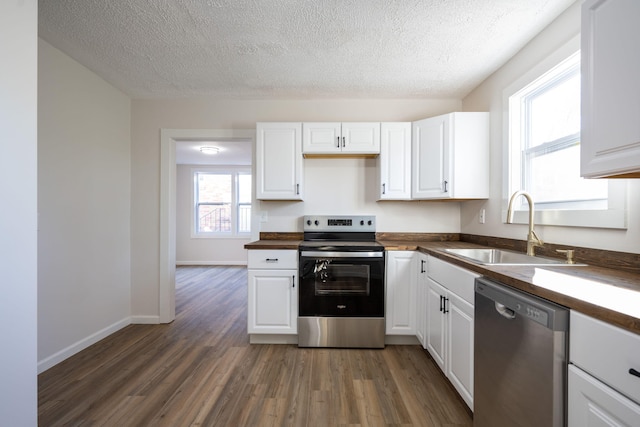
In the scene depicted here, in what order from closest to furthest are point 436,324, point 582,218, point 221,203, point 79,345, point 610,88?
point 610,88 → point 582,218 → point 436,324 → point 79,345 → point 221,203

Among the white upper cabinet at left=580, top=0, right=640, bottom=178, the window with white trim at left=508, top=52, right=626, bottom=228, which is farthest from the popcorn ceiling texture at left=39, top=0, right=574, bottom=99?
the white upper cabinet at left=580, top=0, right=640, bottom=178

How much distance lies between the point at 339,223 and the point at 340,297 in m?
0.80

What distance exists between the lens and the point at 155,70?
7.80 feet

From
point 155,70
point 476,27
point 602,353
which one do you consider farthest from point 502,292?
point 155,70

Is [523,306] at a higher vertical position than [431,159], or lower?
lower

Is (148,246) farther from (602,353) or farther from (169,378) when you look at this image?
(602,353)

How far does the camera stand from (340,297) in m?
2.37

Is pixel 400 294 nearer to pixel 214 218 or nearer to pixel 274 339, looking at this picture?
pixel 274 339

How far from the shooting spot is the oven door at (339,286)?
7.72 ft

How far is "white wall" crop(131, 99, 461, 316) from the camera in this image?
292 centimetres

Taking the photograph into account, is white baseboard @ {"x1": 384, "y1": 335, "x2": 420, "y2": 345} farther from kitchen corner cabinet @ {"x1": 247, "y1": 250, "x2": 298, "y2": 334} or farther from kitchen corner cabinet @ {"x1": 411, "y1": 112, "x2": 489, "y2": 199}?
kitchen corner cabinet @ {"x1": 411, "y1": 112, "x2": 489, "y2": 199}

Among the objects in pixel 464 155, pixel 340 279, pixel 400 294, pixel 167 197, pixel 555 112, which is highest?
pixel 555 112

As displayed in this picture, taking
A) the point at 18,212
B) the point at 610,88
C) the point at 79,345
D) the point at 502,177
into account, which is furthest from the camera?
the point at 79,345

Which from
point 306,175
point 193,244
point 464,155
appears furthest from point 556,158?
point 193,244
